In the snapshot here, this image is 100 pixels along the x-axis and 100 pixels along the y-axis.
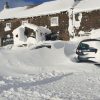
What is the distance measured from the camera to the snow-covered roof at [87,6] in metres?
43.2

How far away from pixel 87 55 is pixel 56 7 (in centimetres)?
3019

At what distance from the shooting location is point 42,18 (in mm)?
48969

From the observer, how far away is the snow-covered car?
62.0 ft

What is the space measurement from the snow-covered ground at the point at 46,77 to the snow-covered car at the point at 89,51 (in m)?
0.34

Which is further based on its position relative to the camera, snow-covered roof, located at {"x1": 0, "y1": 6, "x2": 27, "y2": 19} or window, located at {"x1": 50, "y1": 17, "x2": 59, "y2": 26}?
snow-covered roof, located at {"x1": 0, "y1": 6, "x2": 27, "y2": 19}

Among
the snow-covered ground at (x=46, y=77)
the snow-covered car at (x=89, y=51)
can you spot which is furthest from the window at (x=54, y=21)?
the snow-covered car at (x=89, y=51)

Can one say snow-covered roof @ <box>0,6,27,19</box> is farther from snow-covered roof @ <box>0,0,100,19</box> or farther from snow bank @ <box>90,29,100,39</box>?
snow bank @ <box>90,29,100,39</box>

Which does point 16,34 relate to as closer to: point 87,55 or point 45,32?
point 45,32

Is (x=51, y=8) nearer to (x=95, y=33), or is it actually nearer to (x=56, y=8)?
(x=56, y=8)

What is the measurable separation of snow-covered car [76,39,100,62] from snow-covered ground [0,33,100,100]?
34 cm

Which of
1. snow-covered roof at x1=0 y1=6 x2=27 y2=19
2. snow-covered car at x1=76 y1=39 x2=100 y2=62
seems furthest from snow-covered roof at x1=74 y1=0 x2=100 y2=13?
snow-covered car at x1=76 y1=39 x2=100 y2=62

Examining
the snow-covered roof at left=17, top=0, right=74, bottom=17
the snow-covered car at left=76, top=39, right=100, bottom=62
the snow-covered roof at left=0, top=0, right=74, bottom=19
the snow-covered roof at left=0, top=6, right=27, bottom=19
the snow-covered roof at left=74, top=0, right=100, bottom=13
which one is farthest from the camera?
the snow-covered roof at left=0, top=6, right=27, bottom=19

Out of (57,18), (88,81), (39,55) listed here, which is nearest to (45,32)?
(57,18)

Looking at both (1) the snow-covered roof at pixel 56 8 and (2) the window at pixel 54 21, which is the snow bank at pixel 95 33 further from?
(2) the window at pixel 54 21
